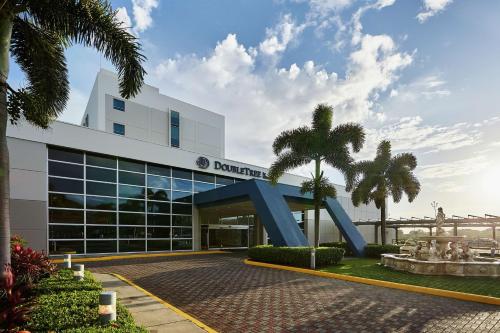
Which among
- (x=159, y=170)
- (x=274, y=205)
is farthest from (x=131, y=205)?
(x=274, y=205)

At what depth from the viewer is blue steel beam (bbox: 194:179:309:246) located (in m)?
18.2

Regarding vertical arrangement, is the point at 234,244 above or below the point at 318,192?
below

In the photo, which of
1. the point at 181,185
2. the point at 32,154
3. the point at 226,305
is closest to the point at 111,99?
the point at 181,185

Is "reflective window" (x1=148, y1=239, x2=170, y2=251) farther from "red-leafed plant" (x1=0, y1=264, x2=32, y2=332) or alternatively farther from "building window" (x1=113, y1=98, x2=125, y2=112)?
"red-leafed plant" (x1=0, y1=264, x2=32, y2=332)

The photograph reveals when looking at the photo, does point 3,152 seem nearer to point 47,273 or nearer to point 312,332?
point 47,273

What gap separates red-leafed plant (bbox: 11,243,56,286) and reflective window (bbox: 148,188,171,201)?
1306cm

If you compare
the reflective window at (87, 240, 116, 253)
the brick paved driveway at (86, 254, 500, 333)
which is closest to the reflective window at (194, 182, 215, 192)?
the reflective window at (87, 240, 116, 253)

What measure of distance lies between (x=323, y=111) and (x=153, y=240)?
1465 cm

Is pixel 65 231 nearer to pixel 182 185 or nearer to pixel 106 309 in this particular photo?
pixel 182 185

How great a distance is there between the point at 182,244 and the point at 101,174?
8.24m

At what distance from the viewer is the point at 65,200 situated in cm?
1934

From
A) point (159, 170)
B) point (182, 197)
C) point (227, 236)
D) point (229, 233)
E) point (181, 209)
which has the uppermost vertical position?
point (159, 170)

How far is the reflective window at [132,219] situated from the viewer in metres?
21.9

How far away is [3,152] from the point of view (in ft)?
22.5
